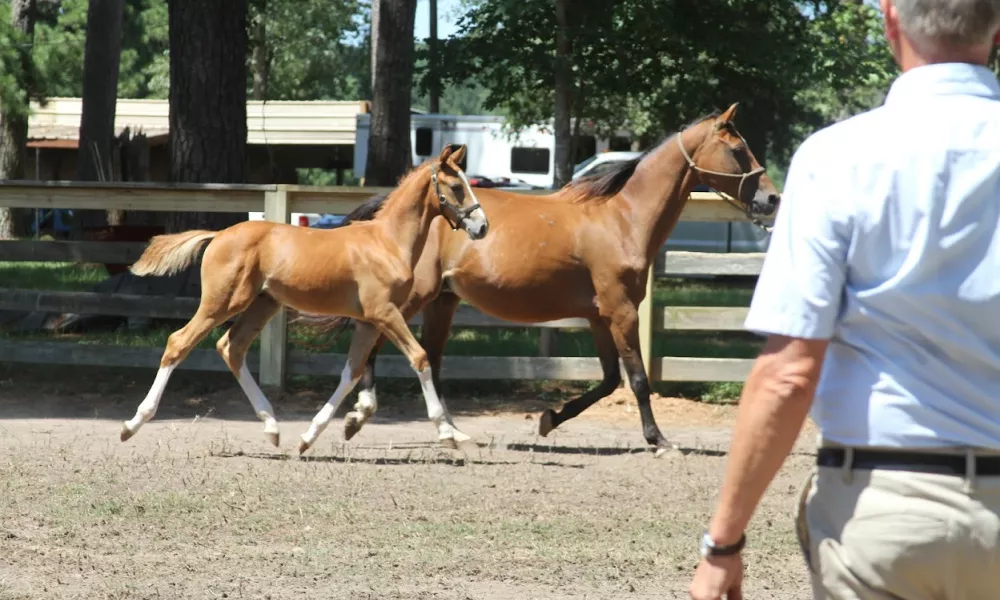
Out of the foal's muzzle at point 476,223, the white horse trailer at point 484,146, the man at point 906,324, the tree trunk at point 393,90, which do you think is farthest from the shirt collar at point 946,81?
the white horse trailer at point 484,146

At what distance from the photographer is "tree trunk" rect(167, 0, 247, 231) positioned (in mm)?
12609

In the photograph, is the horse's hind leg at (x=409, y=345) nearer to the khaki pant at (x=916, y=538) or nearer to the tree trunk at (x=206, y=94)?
the tree trunk at (x=206, y=94)

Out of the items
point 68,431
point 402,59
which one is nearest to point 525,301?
point 68,431

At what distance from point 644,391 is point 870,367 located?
22.2 feet

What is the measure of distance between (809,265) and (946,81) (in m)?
0.42

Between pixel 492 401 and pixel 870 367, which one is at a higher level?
pixel 870 367

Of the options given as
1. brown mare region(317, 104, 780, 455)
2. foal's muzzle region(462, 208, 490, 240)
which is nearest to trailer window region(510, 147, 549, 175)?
brown mare region(317, 104, 780, 455)

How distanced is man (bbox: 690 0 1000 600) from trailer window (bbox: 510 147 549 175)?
31053 mm

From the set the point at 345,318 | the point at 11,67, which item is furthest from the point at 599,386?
the point at 11,67

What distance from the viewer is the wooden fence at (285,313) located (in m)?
11.0

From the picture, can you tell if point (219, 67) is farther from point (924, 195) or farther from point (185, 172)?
point (924, 195)

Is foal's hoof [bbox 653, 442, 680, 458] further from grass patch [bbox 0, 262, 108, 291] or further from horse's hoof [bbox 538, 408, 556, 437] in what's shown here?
grass patch [bbox 0, 262, 108, 291]

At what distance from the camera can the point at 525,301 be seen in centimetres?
911

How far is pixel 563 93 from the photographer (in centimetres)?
1830
